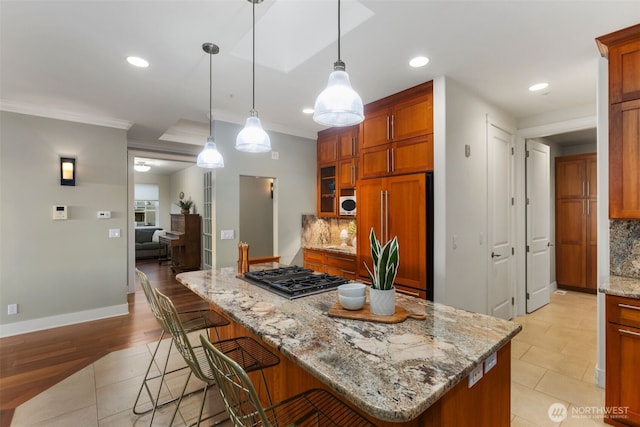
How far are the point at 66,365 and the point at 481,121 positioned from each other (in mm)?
4809

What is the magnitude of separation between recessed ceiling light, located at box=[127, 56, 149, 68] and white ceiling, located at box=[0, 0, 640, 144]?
2.4 inches

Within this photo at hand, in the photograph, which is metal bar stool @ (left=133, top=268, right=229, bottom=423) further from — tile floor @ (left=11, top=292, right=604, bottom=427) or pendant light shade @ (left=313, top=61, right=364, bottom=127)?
pendant light shade @ (left=313, top=61, right=364, bottom=127)

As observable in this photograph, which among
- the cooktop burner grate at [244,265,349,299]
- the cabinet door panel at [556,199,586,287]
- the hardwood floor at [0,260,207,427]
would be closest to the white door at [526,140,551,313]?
the cabinet door panel at [556,199,586,287]

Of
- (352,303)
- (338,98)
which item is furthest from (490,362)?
(338,98)

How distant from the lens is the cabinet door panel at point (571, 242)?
5043mm

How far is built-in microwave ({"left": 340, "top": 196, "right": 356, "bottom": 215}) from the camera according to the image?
4.14 meters

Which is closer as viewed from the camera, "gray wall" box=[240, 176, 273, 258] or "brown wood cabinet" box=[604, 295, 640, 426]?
"brown wood cabinet" box=[604, 295, 640, 426]

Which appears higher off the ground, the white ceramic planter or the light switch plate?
the light switch plate

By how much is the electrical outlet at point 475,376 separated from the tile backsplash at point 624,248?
207 cm

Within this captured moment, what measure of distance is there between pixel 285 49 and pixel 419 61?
1.14 metres

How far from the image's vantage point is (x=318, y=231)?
4.77 meters

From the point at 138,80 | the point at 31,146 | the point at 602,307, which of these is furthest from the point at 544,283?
the point at 31,146

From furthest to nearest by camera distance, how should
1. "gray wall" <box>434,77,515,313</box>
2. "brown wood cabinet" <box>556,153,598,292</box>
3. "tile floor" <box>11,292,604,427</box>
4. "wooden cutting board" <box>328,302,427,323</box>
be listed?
"brown wood cabinet" <box>556,153,598,292</box>
"gray wall" <box>434,77,515,313</box>
"tile floor" <box>11,292,604,427</box>
"wooden cutting board" <box>328,302,427,323</box>

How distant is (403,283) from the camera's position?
9.89 ft
